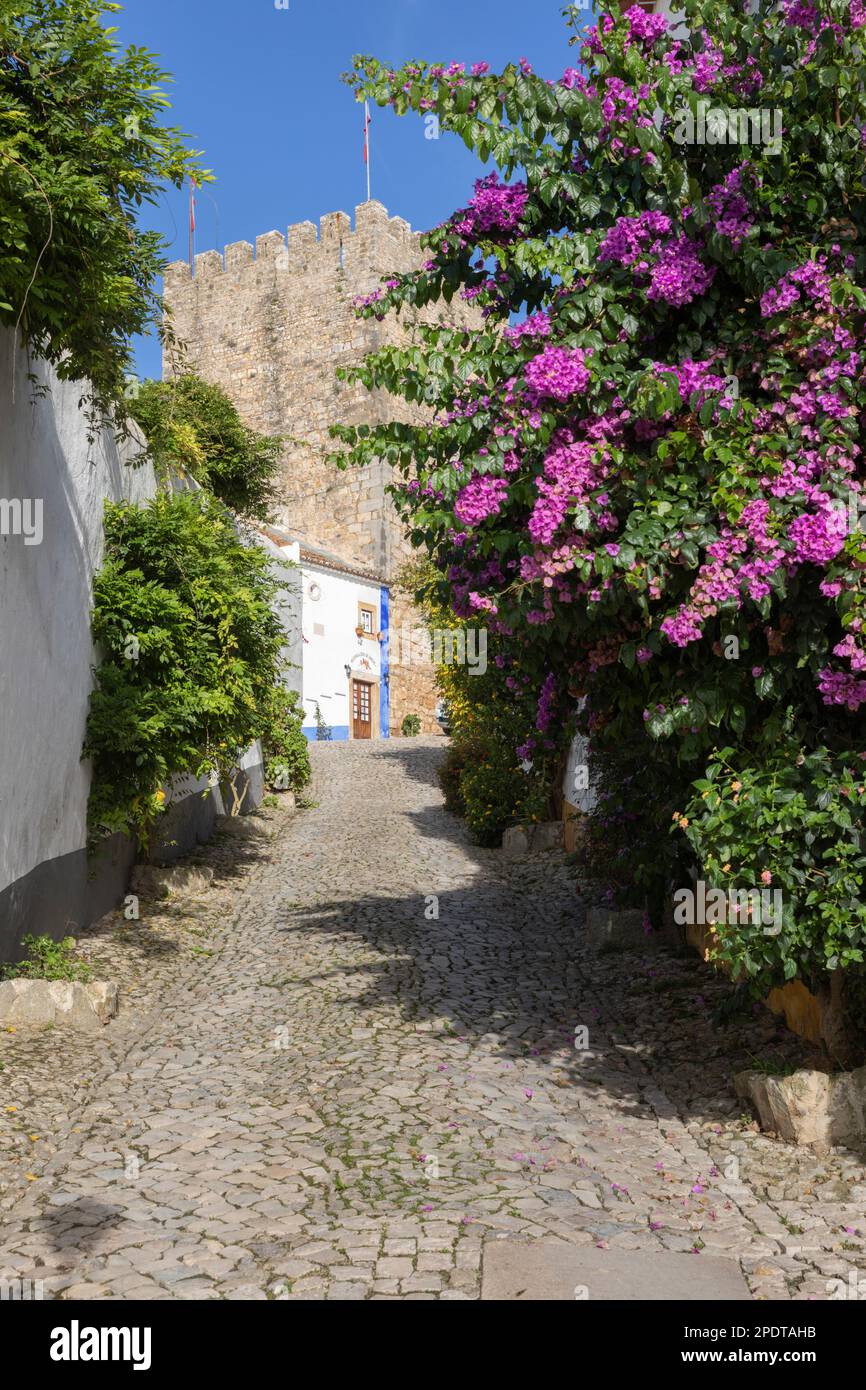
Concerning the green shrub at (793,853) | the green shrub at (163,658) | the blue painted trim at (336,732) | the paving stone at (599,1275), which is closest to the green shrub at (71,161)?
the green shrub at (163,658)

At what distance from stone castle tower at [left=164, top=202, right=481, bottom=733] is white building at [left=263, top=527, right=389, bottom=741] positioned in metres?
0.72

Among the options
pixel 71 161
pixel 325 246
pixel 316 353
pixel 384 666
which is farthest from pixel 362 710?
pixel 71 161

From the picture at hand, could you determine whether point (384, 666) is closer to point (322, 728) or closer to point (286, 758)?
point (322, 728)

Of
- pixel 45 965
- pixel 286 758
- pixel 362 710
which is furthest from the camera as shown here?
pixel 362 710

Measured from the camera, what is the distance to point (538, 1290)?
3.55 meters

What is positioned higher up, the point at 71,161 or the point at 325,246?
the point at 325,246

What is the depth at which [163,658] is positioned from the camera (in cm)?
895

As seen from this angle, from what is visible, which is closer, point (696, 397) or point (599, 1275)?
point (599, 1275)

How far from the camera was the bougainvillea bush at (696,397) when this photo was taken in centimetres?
Result: 435

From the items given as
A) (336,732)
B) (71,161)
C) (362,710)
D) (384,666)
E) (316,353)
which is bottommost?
(336,732)

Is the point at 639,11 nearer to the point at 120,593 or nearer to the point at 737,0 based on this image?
the point at 737,0

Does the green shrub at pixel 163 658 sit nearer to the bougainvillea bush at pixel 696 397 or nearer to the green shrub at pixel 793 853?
the bougainvillea bush at pixel 696 397

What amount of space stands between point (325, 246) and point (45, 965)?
97.9ft

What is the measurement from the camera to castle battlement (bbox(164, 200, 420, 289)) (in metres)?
31.8
